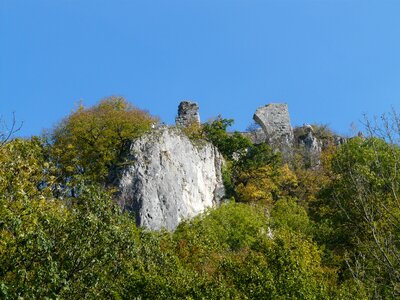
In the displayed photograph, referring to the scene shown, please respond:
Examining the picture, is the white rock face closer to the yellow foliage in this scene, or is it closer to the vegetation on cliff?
the vegetation on cliff

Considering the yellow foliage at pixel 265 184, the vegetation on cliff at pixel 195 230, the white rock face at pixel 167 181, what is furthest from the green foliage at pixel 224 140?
the white rock face at pixel 167 181

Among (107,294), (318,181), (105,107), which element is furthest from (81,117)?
(107,294)

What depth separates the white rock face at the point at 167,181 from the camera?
35.6 metres

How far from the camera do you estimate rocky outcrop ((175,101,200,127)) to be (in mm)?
52125

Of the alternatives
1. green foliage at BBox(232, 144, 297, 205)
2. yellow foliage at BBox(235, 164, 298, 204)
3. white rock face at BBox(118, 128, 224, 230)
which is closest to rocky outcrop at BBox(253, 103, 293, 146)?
yellow foliage at BBox(235, 164, 298, 204)

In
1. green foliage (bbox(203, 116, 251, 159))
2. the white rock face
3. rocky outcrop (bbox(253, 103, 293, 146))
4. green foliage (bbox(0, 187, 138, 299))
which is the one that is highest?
rocky outcrop (bbox(253, 103, 293, 146))

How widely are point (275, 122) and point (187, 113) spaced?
1128 centimetres

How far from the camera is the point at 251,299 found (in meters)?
19.9

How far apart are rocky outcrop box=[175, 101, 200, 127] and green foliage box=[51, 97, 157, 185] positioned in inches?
449

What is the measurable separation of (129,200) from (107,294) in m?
16.8

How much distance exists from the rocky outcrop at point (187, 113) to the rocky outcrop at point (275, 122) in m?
8.40

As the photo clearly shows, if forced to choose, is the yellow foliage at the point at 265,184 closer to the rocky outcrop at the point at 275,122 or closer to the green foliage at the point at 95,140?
the green foliage at the point at 95,140

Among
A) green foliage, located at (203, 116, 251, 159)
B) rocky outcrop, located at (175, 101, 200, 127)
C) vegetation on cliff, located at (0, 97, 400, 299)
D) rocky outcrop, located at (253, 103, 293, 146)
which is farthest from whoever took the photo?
rocky outcrop, located at (253, 103, 293, 146)

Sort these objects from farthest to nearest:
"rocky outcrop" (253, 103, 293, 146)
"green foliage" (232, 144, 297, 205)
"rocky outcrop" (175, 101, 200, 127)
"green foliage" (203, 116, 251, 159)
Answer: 1. "rocky outcrop" (253, 103, 293, 146)
2. "rocky outcrop" (175, 101, 200, 127)
3. "green foliage" (203, 116, 251, 159)
4. "green foliage" (232, 144, 297, 205)
